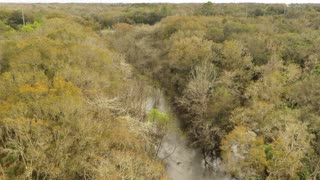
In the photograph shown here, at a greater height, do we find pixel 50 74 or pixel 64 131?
pixel 50 74

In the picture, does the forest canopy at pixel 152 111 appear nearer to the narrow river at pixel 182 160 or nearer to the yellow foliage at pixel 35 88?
the yellow foliage at pixel 35 88

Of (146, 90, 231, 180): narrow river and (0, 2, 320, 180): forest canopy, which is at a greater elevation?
(0, 2, 320, 180): forest canopy

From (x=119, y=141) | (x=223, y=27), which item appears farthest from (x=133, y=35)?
(x=119, y=141)

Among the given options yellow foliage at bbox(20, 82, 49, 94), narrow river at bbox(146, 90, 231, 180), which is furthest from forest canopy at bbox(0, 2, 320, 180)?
narrow river at bbox(146, 90, 231, 180)

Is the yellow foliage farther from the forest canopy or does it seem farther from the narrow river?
the narrow river

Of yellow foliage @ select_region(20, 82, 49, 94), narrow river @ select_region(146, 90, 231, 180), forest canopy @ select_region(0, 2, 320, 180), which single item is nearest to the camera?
forest canopy @ select_region(0, 2, 320, 180)

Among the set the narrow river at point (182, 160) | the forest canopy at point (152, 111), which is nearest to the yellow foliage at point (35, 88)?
the forest canopy at point (152, 111)

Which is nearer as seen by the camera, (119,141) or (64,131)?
(64,131)

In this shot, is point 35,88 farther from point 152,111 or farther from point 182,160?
point 182,160

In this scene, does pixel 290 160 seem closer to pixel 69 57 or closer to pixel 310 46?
pixel 69 57
